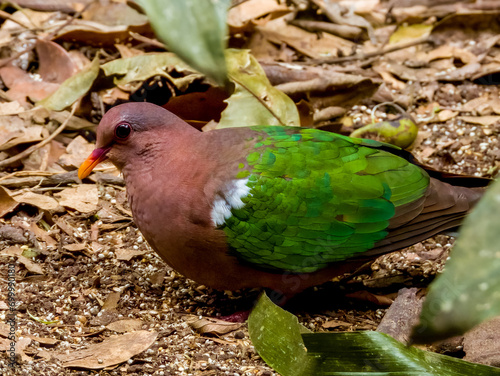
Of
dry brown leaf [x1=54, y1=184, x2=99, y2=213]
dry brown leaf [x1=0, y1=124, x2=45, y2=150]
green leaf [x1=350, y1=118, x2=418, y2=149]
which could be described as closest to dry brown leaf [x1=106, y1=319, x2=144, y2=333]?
dry brown leaf [x1=54, y1=184, x2=99, y2=213]

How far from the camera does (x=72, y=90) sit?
13.9ft

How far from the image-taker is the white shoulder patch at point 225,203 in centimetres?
281

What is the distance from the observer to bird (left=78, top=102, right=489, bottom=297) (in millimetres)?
2838

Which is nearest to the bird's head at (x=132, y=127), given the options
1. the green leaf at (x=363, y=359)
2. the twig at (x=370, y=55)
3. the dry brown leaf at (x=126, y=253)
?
A: the dry brown leaf at (x=126, y=253)

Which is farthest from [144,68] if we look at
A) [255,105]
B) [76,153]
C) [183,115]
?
[255,105]

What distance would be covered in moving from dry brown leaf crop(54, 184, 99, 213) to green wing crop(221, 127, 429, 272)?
126cm

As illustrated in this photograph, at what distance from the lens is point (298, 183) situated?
2873 millimetres

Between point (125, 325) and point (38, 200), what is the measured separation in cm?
115

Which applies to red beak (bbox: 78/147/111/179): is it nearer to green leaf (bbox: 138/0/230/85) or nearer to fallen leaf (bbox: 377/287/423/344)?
fallen leaf (bbox: 377/287/423/344)

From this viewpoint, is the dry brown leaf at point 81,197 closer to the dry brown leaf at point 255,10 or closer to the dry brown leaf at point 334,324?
the dry brown leaf at point 334,324

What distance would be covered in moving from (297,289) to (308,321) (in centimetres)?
18

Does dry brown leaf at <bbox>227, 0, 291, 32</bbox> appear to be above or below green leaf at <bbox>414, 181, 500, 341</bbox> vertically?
below

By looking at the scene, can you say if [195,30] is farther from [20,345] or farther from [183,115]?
[183,115]

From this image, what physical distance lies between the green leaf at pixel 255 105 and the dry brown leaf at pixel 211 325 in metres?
1.28
